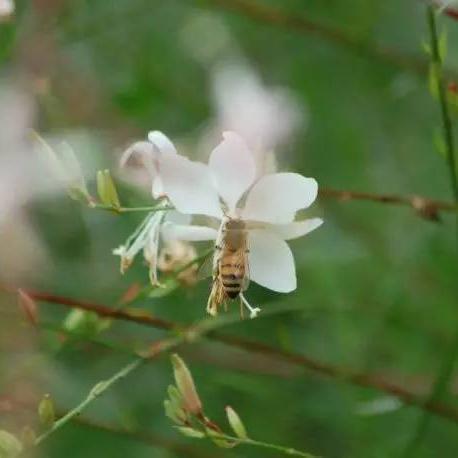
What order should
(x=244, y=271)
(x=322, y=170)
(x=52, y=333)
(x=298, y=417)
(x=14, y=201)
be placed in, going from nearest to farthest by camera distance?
(x=244, y=271) < (x=52, y=333) < (x=14, y=201) < (x=298, y=417) < (x=322, y=170)

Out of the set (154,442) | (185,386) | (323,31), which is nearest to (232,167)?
(185,386)

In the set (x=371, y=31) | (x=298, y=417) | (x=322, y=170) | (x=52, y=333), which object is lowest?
(x=298, y=417)

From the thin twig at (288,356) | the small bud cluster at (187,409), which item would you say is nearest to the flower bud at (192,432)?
the small bud cluster at (187,409)

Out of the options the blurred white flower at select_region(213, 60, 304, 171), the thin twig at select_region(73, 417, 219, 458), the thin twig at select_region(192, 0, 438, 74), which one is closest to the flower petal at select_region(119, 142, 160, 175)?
the thin twig at select_region(73, 417, 219, 458)

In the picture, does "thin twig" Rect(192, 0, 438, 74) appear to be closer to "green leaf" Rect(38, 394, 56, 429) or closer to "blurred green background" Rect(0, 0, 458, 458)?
"blurred green background" Rect(0, 0, 458, 458)

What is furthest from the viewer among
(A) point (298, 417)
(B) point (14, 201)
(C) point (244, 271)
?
(A) point (298, 417)

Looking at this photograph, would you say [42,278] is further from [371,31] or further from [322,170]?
[371,31]

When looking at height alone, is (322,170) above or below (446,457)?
above

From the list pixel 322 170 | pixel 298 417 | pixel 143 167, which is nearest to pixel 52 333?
pixel 143 167

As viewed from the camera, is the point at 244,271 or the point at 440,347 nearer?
the point at 244,271
